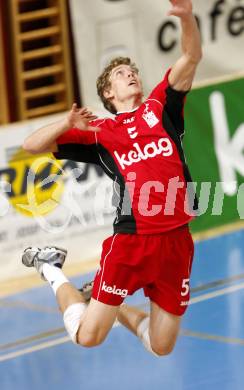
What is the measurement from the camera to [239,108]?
1060 centimetres

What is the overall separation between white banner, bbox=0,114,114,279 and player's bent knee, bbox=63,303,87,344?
3.18 meters

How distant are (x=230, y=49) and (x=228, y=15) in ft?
1.38

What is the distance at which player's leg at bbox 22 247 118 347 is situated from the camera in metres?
5.93

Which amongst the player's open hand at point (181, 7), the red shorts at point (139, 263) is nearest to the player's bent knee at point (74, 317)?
the red shorts at point (139, 263)

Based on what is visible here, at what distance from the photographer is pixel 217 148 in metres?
10.5

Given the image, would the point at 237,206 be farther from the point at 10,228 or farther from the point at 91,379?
the point at 91,379

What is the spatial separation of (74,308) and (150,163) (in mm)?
1090

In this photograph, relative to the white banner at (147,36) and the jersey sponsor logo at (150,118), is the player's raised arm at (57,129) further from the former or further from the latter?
the white banner at (147,36)

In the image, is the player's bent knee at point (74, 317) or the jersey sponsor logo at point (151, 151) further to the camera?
the player's bent knee at point (74, 317)

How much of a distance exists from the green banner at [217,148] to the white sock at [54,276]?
399 centimetres

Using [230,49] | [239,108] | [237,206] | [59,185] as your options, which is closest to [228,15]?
[230,49]

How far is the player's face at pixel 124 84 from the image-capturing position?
5961 mm

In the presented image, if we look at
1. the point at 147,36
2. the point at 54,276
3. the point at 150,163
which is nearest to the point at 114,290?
the point at 54,276

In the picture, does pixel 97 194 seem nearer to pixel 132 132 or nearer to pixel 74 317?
pixel 74 317
